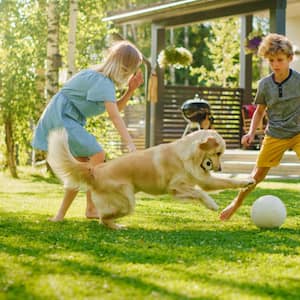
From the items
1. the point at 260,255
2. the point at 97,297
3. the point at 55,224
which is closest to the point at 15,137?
the point at 55,224

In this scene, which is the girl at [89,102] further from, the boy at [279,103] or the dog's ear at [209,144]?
the boy at [279,103]

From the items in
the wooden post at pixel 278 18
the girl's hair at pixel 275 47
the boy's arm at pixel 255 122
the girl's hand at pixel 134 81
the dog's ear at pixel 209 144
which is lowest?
the dog's ear at pixel 209 144

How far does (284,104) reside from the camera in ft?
20.9

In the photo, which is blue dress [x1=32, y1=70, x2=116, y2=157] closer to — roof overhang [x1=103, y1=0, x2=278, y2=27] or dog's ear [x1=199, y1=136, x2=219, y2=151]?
dog's ear [x1=199, y1=136, x2=219, y2=151]

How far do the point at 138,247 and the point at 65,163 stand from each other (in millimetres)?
1152

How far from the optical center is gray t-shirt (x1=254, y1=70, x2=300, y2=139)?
6.34m

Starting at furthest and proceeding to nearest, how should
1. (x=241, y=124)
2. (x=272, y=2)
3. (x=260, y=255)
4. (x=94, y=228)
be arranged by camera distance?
1. (x=241, y=124)
2. (x=272, y=2)
3. (x=94, y=228)
4. (x=260, y=255)

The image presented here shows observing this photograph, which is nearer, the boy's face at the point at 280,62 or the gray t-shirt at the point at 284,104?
the boy's face at the point at 280,62

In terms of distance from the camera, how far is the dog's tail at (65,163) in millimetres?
5746

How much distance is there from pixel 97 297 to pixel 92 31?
50.9ft

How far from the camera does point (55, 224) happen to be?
632 cm

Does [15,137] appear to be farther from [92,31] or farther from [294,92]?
[294,92]

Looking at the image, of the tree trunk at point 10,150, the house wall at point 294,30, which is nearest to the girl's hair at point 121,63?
the tree trunk at point 10,150

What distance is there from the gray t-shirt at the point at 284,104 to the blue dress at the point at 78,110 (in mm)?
1439
